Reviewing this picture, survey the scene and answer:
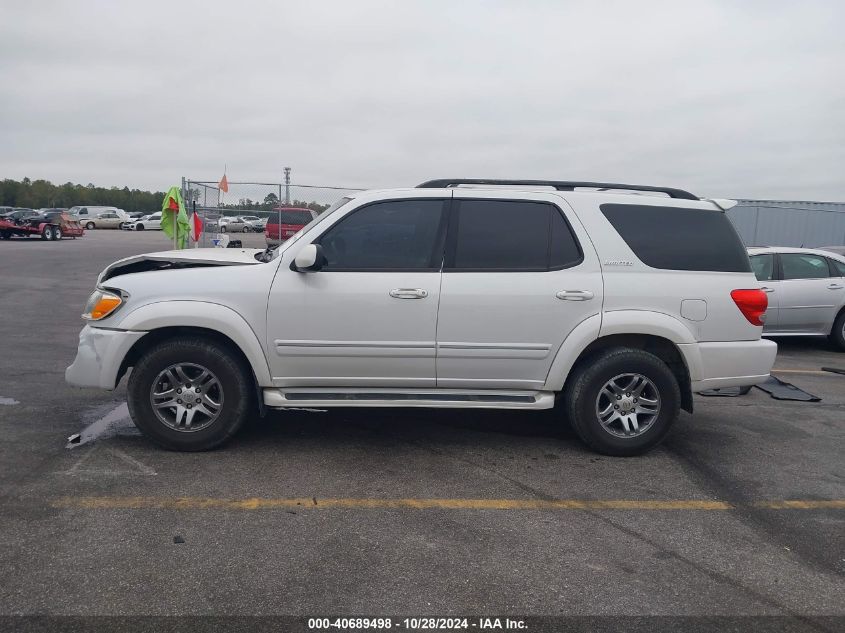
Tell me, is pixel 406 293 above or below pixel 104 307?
above

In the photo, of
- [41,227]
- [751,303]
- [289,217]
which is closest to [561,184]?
[751,303]

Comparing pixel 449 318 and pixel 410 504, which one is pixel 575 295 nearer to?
pixel 449 318

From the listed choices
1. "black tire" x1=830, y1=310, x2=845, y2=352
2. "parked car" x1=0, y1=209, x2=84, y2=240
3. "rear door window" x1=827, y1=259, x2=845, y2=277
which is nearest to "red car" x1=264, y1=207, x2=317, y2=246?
"rear door window" x1=827, y1=259, x2=845, y2=277

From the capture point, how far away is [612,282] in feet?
17.8

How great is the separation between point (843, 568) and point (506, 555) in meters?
1.71

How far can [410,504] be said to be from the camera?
14.8ft

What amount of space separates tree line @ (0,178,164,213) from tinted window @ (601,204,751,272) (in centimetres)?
9917

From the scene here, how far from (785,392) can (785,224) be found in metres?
17.7

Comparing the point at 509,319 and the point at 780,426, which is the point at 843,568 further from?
the point at 780,426

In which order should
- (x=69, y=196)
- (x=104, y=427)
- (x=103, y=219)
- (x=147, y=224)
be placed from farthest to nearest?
(x=69, y=196) → (x=103, y=219) → (x=147, y=224) → (x=104, y=427)

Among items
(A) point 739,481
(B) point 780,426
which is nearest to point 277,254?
(A) point 739,481

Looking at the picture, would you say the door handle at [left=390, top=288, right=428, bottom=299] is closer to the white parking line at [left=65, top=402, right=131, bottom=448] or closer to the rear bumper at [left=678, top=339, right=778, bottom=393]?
the rear bumper at [left=678, top=339, right=778, bottom=393]

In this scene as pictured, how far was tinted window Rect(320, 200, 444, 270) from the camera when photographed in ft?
17.7

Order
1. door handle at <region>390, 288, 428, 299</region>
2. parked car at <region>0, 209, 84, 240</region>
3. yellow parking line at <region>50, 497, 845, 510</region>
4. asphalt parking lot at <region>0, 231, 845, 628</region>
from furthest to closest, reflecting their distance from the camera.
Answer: parked car at <region>0, 209, 84, 240</region>, door handle at <region>390, 288, 428, 299</region>, yellow parking line at <region>50, 497, 845, 510</region>, asphalt parking lot at <region>0, 231, 845, 628</region>
